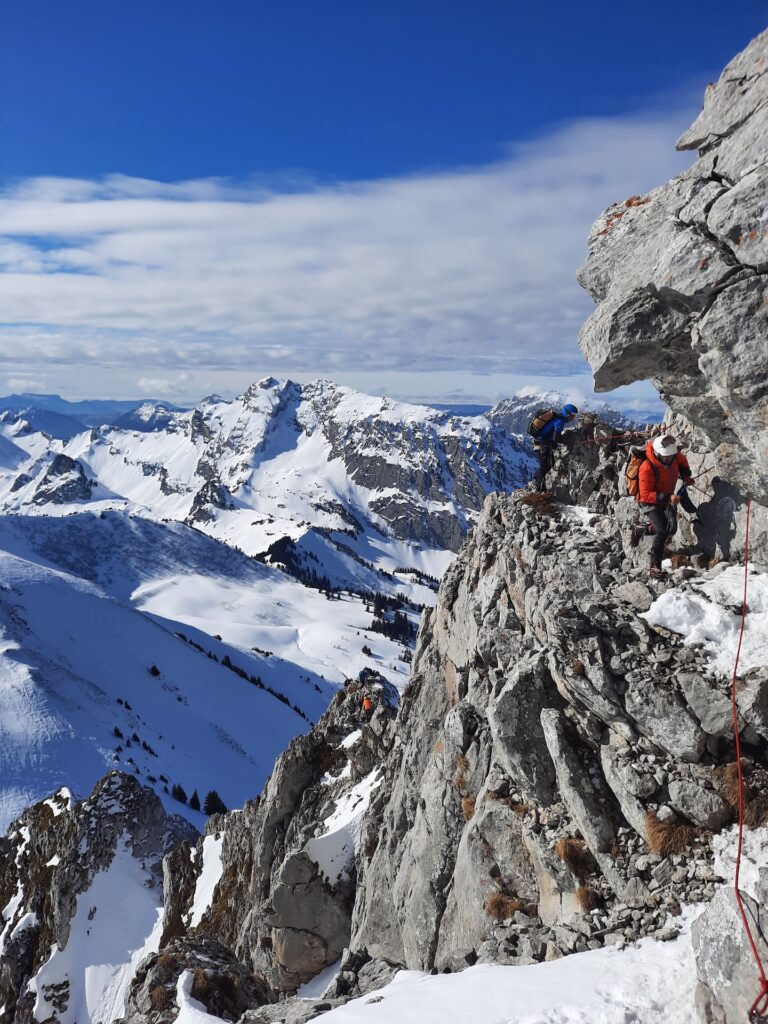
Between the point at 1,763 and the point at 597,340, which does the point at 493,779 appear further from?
the point at 1,763

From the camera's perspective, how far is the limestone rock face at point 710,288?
1430 cm

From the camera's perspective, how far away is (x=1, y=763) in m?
109

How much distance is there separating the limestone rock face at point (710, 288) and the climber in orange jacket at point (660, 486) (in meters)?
1.64

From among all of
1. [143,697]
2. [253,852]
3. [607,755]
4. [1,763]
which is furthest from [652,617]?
[143,697]

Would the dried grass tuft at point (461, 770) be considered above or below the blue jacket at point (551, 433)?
below

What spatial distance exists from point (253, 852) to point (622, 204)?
45.7 m

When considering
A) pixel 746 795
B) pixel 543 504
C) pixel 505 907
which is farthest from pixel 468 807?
pixel 543 504

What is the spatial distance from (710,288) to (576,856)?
14.8m

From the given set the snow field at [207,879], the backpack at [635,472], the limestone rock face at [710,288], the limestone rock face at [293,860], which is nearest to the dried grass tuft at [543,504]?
the backpack at [635,472]

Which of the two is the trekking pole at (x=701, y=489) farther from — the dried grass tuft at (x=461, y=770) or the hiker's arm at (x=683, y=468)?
the dried grass tuft at (x=461, y=770)

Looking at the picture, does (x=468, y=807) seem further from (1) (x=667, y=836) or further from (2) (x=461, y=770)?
(1) (x=667, y=836)

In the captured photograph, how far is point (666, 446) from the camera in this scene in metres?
18.8

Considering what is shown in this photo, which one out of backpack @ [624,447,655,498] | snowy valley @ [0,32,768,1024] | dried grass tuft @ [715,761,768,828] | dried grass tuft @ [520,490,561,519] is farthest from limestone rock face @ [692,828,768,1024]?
dried grass tuft @ [520,490,561,519]

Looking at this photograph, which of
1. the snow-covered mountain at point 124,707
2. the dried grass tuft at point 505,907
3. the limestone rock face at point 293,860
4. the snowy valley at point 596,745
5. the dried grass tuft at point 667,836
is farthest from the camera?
the snow-covered mountain at point 124,707
